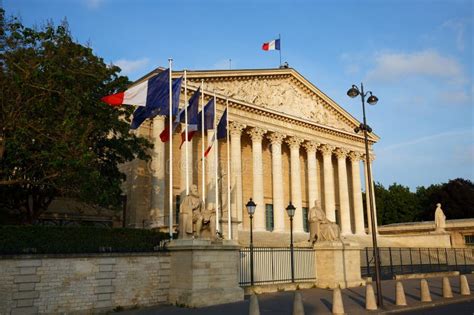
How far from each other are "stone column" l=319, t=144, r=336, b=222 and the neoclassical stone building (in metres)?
0.10

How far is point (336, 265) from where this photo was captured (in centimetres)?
2150

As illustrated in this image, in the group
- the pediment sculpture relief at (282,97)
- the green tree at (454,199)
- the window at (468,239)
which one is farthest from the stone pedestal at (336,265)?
the green tree at (454,199)

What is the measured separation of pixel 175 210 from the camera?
35219 millimetres

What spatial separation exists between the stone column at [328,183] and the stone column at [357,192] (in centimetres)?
409

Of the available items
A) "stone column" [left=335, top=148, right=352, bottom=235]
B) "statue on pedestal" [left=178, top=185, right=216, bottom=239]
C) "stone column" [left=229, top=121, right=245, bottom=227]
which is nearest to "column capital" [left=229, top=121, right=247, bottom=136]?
"stone column" [left=229, top=121, right=245, bottom=227]

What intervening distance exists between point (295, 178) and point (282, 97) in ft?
26.3

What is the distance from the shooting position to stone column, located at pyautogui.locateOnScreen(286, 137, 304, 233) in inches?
1592

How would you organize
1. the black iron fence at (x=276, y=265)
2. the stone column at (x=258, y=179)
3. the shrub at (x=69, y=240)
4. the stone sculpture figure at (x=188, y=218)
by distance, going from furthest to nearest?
the stone column at (x=258, y=179), the black iron fence at (x=276, y=265), the stone sculpture figure at (x=188, y=218), the shrub at (x=69, y=240)

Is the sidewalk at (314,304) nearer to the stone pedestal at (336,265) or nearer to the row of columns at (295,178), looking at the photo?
the stone pedestal at (336,265)

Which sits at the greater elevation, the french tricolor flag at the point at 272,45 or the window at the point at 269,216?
the french tricolor flag at the point at 272,45

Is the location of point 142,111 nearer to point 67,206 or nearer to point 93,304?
point 93,304

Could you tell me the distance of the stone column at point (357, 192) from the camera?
1886 inches

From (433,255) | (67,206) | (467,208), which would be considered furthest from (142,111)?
(467,208)

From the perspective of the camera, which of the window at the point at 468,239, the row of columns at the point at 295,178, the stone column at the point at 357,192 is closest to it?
the row of columns at the point at 295,178
